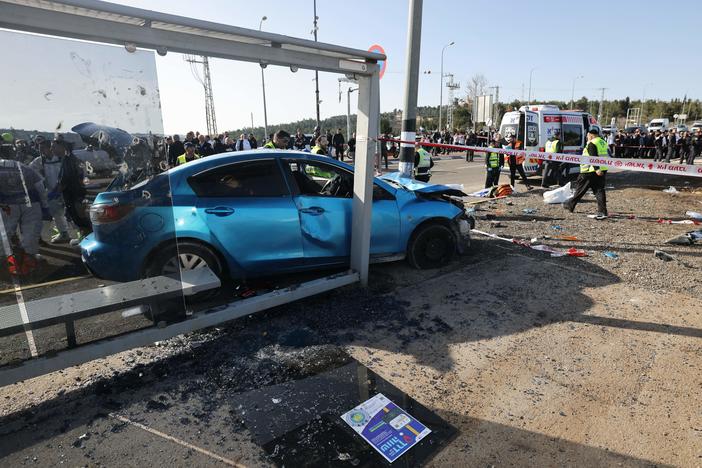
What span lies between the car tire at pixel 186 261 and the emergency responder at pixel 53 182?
82 cm

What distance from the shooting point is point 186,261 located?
413 centimetres

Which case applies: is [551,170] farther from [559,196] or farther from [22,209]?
[22,209]

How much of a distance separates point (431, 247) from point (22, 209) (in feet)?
13.9

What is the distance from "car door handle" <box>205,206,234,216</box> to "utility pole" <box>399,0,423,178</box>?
12.6 ft

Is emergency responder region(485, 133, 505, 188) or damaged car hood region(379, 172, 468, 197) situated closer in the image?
damaged car hood region(379, 172, 468, 197)

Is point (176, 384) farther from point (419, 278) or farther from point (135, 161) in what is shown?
point (419, 278)

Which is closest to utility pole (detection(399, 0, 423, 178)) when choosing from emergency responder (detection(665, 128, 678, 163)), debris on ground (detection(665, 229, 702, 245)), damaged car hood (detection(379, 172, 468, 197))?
damaged car hood (detection(379, 172, 468, 197))

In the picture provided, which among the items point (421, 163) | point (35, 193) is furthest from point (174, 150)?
point (35, 193)

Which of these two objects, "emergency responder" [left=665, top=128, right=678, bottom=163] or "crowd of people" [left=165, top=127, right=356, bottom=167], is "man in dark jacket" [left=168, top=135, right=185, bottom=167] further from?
"emergency responder" [left=665, top=128, right=678, bottom=163]

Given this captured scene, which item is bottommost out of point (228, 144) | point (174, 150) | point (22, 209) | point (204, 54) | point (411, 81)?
point (22, 209)

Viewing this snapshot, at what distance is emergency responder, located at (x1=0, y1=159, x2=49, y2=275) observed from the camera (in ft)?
8.77

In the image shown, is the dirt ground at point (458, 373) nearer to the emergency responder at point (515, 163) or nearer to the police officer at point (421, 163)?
the police officer at point (421, 163)

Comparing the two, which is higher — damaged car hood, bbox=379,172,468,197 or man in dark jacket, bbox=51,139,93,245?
man in dark jacket, bbox=51,139,93,245

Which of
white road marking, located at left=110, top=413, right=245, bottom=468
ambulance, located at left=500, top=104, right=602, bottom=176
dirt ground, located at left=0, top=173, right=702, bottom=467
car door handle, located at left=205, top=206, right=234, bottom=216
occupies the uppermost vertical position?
ambulance, located at left=500, top=104, right=602, bottom=176
